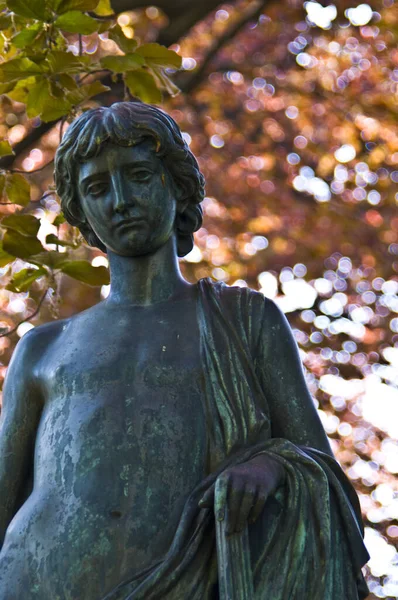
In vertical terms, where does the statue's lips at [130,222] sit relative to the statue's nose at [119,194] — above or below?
below

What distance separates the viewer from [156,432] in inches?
172

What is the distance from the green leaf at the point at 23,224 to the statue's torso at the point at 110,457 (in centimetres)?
151

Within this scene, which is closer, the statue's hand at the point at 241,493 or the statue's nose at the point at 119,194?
the statue's hand at the point at 241,493

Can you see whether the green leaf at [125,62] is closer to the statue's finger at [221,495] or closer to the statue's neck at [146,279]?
the statue's neck at [146,279]

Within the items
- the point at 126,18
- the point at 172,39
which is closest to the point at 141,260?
the point at 172,39

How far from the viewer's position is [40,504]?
4.39m

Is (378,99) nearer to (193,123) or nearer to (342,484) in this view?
(193,123)

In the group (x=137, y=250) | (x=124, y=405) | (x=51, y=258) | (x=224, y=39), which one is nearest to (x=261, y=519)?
(x=124, y=405)

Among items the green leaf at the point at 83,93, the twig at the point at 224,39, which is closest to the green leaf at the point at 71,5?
the green leaf at the point at 83,93

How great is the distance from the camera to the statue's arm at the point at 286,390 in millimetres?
4523

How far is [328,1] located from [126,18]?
6.34 ft

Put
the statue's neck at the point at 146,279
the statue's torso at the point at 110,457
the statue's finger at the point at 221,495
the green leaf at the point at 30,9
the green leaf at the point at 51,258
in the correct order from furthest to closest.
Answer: the green leaf at the point at 51,258 < the green leaf at the point at 30,9 < the statue's neck at the point at 146,279 < the statue's torso at the point at 110,457 < the statue's finger at the point at 221,495

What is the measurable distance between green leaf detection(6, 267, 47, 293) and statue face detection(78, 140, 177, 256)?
147 cm

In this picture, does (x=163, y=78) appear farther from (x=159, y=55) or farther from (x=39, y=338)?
(x=39, y=338)
